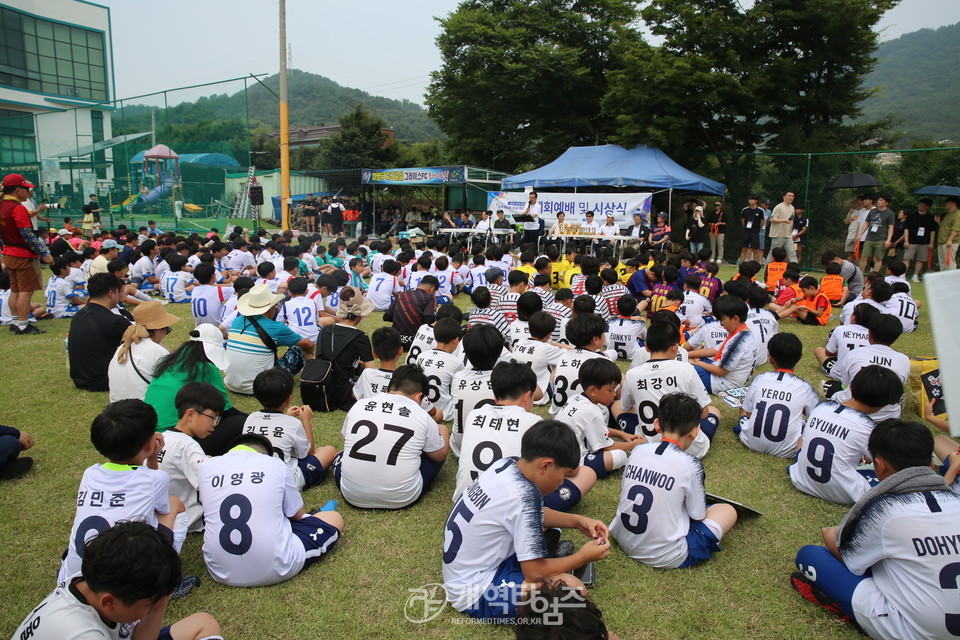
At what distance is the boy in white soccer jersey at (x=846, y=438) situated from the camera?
352 centimetres

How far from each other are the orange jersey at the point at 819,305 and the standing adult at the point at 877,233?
4142 mm

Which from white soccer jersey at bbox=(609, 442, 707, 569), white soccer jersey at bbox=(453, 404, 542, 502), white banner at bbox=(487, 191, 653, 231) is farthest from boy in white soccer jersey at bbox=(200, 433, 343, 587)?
white banner at bbox=(487, 191, 653, 231)

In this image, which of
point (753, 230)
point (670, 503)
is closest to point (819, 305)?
point (753, 230)

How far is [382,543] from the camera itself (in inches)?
132

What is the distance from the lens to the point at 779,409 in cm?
438

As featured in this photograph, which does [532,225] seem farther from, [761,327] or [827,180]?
[761,327]

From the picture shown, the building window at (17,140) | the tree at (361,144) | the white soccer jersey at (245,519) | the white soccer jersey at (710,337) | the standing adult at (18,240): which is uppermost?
the tree at (361,144)

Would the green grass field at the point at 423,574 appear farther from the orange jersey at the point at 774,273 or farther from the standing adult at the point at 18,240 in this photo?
the orange jersey at the point at 774,273

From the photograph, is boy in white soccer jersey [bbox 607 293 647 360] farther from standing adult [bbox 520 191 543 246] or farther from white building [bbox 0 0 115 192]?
white building [bbox 0 0 115 192]

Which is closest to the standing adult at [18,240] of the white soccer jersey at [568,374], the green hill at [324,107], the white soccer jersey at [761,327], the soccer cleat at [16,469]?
the soccer cleat at [16,469]

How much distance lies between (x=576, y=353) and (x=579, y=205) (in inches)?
520

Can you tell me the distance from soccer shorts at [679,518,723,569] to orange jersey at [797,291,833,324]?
675cm

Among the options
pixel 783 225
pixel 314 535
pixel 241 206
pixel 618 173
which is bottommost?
pixel 314 535

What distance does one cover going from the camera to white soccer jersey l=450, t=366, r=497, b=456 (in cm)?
410
